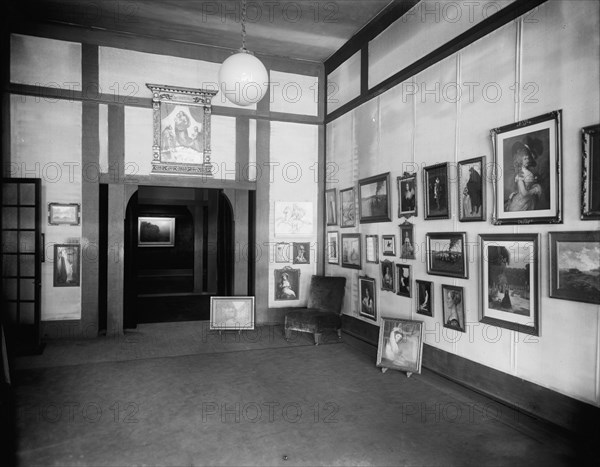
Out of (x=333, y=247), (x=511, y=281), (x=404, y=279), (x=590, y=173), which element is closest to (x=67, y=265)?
(x=333, y=247)

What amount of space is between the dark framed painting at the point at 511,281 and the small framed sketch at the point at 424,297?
0.76 meters

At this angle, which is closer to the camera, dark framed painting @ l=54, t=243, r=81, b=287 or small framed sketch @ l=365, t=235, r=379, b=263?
small framed sketch @ l=365, t=235, r=379, b=263

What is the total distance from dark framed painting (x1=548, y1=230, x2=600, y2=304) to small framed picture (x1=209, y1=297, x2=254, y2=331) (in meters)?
4.47

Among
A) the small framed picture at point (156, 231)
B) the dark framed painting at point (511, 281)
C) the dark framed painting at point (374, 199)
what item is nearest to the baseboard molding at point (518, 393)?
the dark framed painting at point (511, 281)

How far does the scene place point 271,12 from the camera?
585 cm

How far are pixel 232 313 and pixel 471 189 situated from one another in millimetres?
4113

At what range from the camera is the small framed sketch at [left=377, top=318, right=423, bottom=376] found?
15.5 ft

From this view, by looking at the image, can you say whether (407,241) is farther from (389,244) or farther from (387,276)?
(387,276)

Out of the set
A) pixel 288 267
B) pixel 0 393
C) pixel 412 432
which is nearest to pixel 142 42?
pixel 288 267

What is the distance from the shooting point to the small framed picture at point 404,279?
522 centimetres

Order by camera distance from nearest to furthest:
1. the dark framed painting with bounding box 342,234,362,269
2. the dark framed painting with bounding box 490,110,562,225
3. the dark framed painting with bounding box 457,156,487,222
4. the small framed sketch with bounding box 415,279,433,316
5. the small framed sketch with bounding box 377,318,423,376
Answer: the dark framed painting with bounding box 490,110,562,225 → the dark framed painting with bounding box 457,156,487,222 → the small framed sketch with bounding box 377,318,423,376 → the small framed sketch with bounding box 415,279,433,316 → the dark framed painting with bounding box 342,234,362,269

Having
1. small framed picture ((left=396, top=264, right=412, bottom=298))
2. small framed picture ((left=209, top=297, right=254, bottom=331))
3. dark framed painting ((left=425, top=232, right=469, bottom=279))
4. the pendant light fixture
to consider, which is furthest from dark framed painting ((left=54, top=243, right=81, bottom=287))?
dark framed painting ((left=425, top=232, right=469, bottom=279))

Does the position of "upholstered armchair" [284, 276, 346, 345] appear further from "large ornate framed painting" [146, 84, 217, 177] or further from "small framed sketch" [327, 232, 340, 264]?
"large ornate framed painting" [146, 84, 217, 177]

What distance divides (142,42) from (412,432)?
21.1ft
